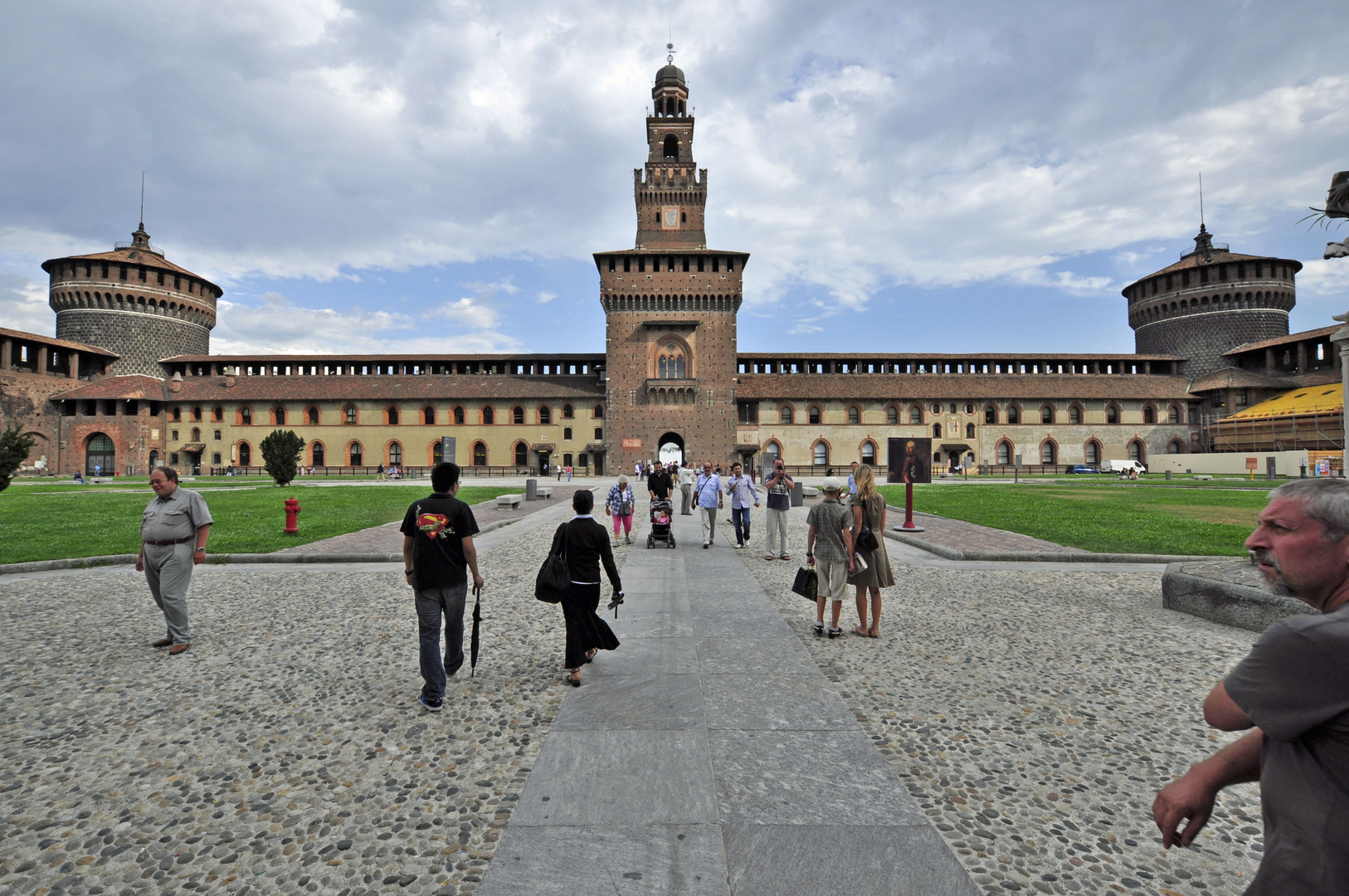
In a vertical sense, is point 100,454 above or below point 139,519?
above

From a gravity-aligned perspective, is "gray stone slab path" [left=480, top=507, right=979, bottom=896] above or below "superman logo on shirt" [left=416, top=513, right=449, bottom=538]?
below

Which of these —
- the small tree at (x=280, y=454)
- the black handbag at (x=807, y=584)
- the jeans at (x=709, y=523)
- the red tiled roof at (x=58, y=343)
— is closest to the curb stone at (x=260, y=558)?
the jeans at (x=709, y=523)

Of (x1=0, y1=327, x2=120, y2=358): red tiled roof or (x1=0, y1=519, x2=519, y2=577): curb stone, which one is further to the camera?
(x1=0, y1=327, x2=120, y2=358): red tiled roof

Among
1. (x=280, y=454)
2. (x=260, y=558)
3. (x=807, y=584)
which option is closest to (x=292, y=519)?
(x=260, y=558)

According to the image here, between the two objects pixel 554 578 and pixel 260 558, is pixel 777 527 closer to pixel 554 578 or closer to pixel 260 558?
pixel 554 578

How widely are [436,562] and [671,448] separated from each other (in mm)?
46191

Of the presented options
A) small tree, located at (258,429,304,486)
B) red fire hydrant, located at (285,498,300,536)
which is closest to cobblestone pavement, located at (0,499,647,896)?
red fire hydrant, located at (285,498,300,536)

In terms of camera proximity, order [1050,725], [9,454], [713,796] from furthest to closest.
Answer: [9,454] → [1050,725] → [713,796]

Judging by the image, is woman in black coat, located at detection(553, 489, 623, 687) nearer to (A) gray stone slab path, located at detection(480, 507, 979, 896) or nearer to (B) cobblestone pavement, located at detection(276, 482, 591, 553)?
(A) gray stone slab path, located at detection(480, 507, 979, 896)

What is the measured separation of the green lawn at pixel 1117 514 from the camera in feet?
38.2

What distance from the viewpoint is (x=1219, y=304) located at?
57.8m

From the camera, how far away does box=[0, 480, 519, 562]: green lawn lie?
1147cm

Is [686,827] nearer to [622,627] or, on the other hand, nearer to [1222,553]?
[622,627]

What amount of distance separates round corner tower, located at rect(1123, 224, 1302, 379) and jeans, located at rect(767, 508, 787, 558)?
66.2 meters
